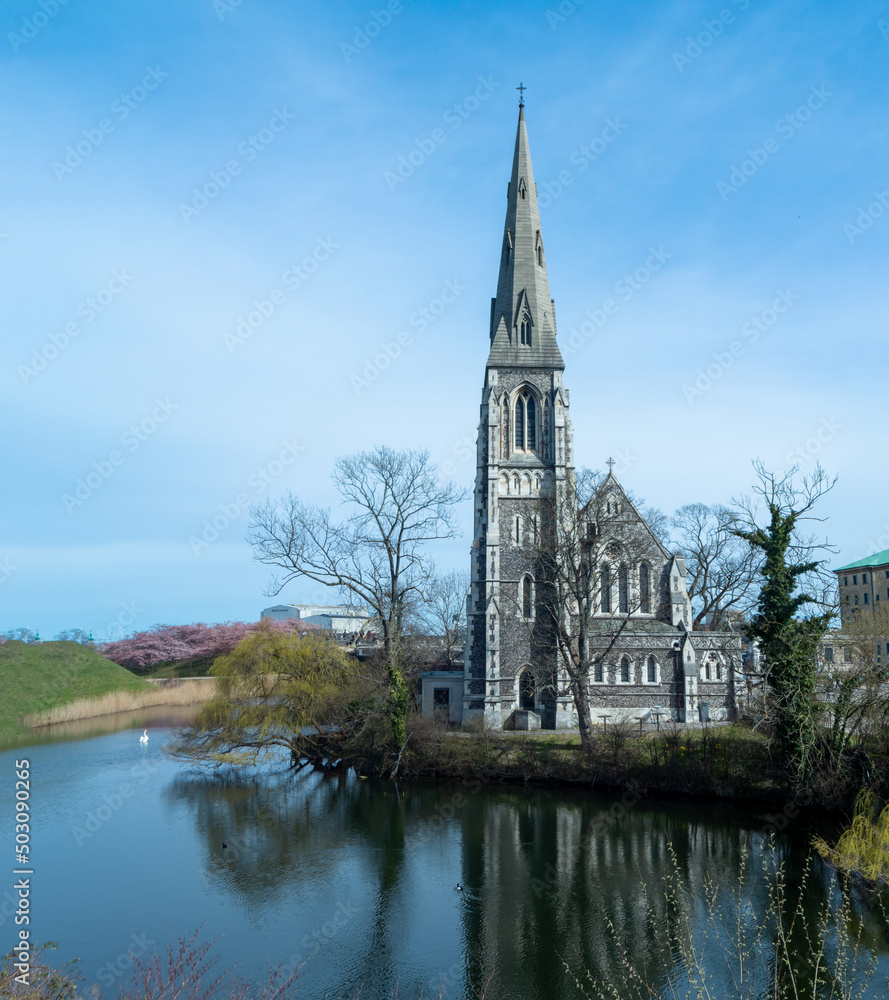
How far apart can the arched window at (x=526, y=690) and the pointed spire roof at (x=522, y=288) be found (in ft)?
51.6

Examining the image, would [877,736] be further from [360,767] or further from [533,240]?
[533,240]

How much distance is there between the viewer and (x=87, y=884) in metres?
17.6

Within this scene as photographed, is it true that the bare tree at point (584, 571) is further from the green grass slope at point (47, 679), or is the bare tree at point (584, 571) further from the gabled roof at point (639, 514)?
the green grass slope at point (47, 679)

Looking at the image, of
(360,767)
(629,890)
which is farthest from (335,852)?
(360,767)

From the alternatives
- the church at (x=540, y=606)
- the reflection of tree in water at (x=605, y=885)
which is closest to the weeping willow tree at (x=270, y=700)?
the church at (x=540, y=606)

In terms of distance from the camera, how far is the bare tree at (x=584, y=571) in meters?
29.9

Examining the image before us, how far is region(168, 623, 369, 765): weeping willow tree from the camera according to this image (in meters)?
30.0

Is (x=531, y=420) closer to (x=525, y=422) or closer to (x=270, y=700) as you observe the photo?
(x=525, y=422)

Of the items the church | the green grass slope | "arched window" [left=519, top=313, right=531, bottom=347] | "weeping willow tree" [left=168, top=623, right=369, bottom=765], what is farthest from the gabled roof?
the green grass slope

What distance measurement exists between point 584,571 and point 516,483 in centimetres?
807

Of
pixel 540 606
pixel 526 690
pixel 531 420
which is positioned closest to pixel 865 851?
pixel 526 690

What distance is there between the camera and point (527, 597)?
36406 mm

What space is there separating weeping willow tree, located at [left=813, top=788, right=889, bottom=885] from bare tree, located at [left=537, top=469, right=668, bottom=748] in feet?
39.1

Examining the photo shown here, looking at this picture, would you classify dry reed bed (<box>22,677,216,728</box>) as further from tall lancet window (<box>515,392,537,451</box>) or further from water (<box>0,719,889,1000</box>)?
tall lancet window (<box>515,392,537,451</box>)
